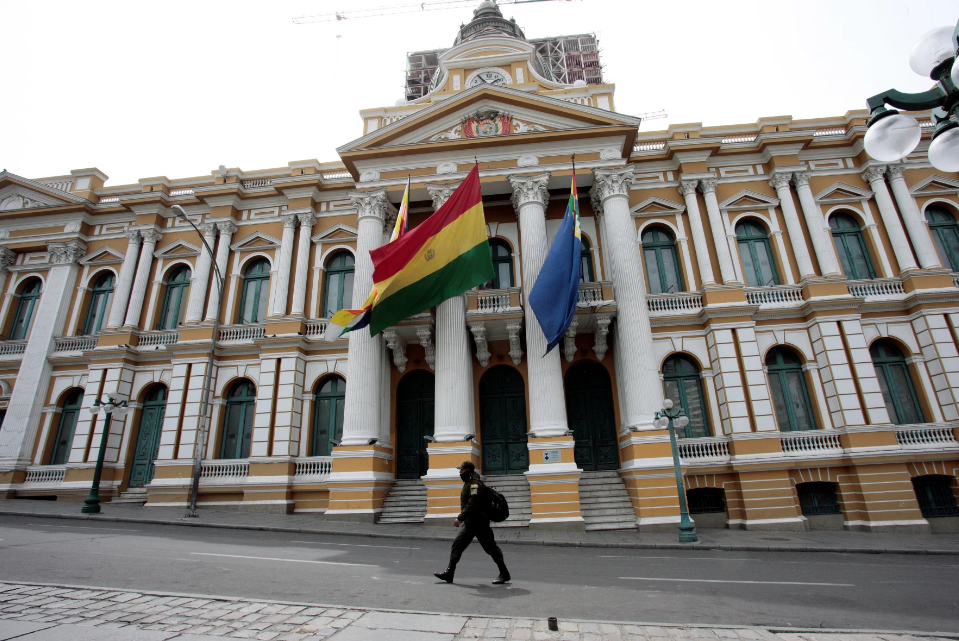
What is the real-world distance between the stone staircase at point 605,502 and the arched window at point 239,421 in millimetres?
12571

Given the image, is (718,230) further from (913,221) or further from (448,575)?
(448,575)

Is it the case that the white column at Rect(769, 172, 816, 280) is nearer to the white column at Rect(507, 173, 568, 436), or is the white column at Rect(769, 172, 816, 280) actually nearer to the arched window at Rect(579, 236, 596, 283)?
the white column at Rect(507, 173, 568, 436)

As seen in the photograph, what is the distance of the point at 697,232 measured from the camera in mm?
19906

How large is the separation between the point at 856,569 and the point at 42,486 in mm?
25775

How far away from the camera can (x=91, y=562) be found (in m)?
8.41

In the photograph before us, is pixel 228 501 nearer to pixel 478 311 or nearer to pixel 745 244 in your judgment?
pixel 478 311

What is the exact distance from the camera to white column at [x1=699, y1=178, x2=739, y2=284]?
19172mm

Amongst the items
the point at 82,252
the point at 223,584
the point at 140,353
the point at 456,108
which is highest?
the point at 456,108

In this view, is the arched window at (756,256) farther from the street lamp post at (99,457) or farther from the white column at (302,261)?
the street lamp post at (99,457)

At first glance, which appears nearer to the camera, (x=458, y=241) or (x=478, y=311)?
(x=458, y=241)

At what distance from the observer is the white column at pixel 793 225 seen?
19188mm

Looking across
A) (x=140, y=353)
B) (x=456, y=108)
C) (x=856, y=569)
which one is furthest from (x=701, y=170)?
(x=140, y=353)

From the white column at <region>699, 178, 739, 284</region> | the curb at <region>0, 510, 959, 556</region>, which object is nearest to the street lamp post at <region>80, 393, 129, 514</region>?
the curb at <region>0, 510, 959, 556</region>

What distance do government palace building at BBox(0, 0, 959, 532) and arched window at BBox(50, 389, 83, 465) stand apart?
0.33ft
